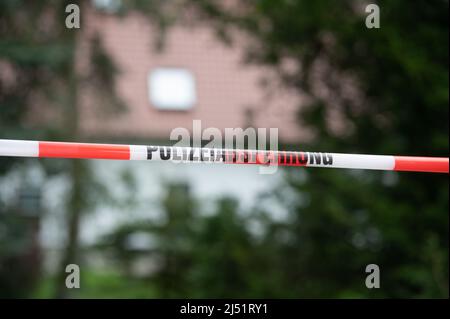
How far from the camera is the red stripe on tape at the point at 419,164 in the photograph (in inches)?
131

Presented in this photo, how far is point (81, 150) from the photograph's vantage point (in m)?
3.01

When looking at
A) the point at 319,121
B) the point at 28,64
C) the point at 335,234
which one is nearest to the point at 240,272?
the point at 335,234

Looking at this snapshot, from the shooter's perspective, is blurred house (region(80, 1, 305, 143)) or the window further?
the window

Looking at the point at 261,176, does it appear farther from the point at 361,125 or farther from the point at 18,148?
the point at 18,148

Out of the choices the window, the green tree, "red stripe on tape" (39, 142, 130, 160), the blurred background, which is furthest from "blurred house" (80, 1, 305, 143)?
"red stripe on tape" (39, 142, 130, 160)

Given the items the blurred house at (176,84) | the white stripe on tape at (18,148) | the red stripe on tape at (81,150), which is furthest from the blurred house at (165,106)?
the white stripe on tape at (18,148)

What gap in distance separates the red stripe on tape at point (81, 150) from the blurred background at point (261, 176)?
260 centimetres

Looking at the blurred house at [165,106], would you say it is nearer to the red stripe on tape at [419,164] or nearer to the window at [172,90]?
the window at [172,90]

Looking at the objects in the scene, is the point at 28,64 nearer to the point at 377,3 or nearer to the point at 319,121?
the point at 319,121

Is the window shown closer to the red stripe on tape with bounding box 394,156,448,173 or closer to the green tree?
the green tree

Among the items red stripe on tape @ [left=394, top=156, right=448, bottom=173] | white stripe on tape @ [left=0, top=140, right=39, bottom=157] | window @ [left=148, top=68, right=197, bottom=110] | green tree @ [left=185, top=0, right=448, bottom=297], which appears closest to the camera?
white stripe on tape @ [left=0, top=140, right=39, bottom=157]

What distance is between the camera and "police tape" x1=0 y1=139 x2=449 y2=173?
2.94 m

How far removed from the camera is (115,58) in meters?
8.34
